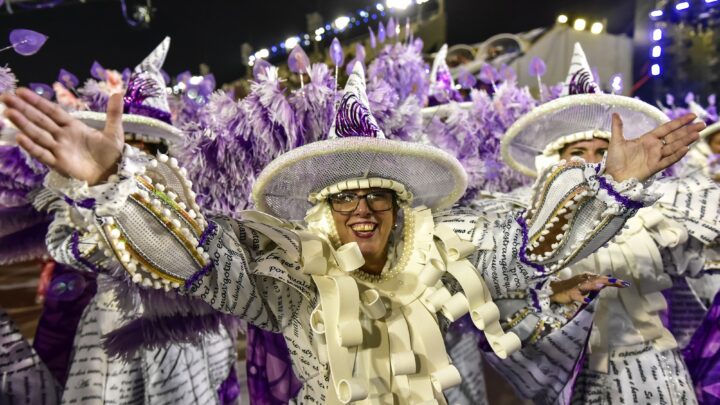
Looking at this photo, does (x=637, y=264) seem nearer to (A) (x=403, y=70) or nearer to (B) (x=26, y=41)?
(A) (x=403, y=70)

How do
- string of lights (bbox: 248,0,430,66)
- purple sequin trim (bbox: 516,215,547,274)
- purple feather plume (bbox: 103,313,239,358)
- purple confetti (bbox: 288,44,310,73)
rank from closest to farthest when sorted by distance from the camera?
1. purple sequin trim (bbox: 516,215,547,274)
2. purple feather plume (bbox: 103,313,239,358)
3. purple confetti (bbox: 288,44,310,73)
4. string of lights (bbox: 248,0,430,66)

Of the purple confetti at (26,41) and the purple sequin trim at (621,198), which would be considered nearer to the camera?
the purple sequin trim at (621,198)

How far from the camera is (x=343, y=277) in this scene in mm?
1740

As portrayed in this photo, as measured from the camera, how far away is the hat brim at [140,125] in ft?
8.70

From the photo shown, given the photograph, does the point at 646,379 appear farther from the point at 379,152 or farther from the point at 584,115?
the point at 379,152

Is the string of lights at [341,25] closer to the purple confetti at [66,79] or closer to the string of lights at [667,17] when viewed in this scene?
the string of lights at [667,17]

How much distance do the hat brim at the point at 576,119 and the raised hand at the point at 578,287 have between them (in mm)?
778

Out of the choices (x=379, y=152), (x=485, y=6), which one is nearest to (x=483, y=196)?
(x=379, y=152)

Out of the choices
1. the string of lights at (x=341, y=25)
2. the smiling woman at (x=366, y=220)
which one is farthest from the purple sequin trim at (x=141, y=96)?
the string of lights at (x=341, y=25)

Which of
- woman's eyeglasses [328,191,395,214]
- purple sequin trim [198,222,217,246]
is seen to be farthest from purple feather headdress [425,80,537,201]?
purple sequin trim [198,222,217,246]

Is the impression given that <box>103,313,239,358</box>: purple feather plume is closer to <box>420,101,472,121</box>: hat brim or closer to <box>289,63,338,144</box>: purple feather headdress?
<box>289,63,338,144</box>: purple feather headdress

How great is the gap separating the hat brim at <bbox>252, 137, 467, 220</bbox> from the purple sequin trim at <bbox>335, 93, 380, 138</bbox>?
2.7 inches

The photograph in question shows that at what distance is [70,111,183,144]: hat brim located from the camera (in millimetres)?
2652

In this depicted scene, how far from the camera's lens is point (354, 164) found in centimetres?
193
